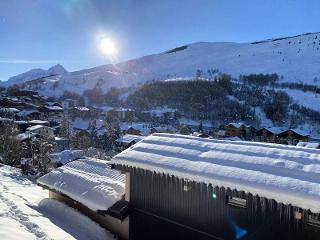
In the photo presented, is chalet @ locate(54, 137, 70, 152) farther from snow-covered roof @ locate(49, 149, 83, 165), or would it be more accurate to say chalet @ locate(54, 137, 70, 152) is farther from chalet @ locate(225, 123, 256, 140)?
chalet @ locate(225, 123, 256, 140)

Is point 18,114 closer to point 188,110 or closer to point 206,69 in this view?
point 188,110

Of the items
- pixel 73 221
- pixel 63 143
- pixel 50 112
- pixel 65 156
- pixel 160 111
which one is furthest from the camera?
pixel 160 111

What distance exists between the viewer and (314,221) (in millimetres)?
7734

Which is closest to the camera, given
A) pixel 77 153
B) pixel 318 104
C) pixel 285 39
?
pixel 77 153

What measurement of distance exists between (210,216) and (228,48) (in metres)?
193

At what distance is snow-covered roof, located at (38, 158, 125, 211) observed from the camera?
12148mm

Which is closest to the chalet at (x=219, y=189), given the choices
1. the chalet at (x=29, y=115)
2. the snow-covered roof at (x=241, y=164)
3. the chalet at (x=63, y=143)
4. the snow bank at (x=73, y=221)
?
the snow-covered roof at (x=241, y=164)

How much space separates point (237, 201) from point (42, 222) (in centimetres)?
542

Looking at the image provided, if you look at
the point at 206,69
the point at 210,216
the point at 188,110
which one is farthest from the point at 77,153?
the point at 206,69

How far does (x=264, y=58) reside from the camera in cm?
16475

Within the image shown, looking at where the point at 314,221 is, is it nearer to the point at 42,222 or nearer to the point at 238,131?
the point at 42,222

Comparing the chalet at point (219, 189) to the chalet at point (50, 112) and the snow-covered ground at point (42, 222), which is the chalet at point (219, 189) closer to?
the snow-covered ground at point (42, 222)

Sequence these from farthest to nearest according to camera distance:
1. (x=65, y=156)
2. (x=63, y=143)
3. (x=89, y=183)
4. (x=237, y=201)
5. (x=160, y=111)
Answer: (x=160, y=111)
(x=63, y=143)
(x=65, y=156)
(x=89, y=183)
(x=237, y=201)

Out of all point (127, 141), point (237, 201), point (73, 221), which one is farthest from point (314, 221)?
point (127, 141)
